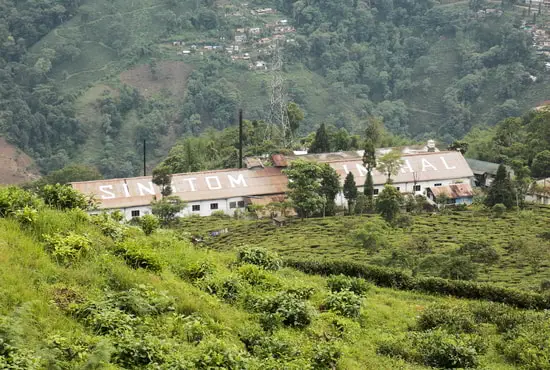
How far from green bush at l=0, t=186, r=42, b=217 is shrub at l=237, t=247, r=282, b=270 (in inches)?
175

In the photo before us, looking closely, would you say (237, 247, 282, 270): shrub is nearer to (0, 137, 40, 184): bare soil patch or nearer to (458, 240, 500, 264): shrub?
(458, 240, 500, 264): shrub

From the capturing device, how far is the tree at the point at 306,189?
37.8 m

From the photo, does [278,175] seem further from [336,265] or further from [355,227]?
[336,265]

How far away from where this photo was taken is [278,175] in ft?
147

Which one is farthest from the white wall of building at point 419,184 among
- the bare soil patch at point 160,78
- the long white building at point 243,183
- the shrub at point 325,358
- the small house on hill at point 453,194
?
the bare soil patch at point 160,78

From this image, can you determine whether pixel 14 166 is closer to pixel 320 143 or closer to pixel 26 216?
pixel 320 143

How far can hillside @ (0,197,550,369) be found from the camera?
9812 mm

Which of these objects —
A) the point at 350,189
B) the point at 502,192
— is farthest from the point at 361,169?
the point at 502,192

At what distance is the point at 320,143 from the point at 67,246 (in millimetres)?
41225

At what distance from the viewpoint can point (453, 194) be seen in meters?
42.8

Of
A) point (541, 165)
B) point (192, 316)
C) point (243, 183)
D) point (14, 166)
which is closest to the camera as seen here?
point (192, 316)

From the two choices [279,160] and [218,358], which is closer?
[218,358]

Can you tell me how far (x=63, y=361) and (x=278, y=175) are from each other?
3592 cm

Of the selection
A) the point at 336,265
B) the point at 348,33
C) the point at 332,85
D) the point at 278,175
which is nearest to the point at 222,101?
the point at 332,85
